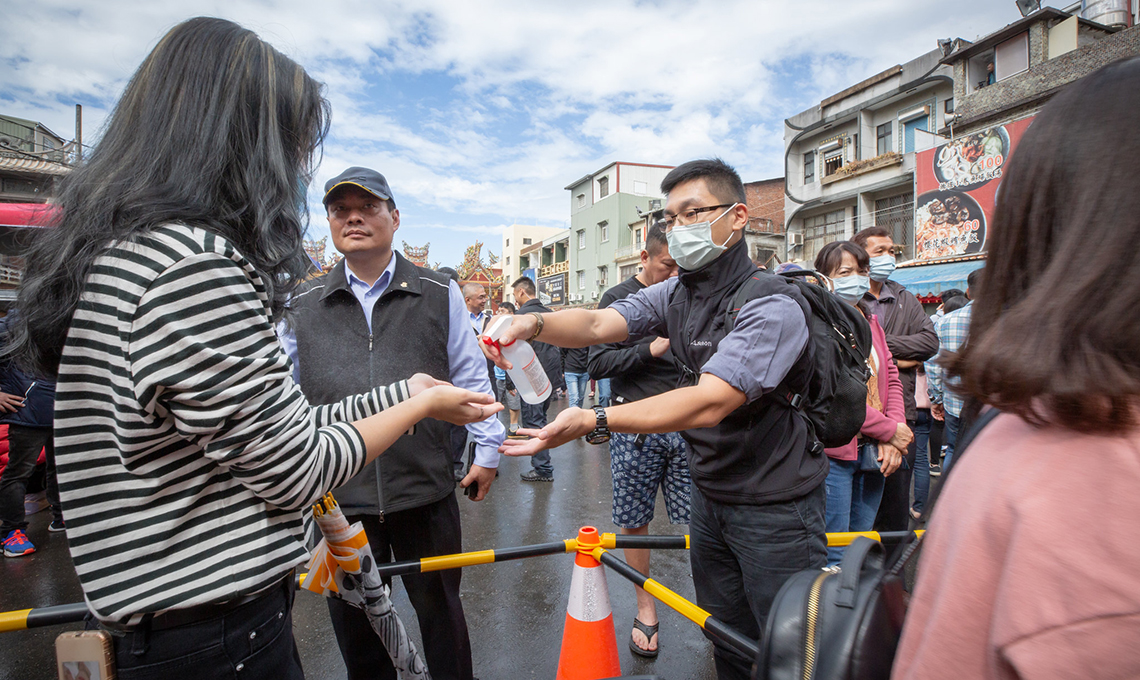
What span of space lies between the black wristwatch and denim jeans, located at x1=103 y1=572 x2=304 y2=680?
41.0 inches

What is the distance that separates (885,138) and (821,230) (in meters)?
4.18

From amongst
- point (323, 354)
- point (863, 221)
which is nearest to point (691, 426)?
point (323, 354)

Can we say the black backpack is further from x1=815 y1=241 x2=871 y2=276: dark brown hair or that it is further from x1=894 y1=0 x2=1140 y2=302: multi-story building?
x1=894 y1=0 x2=1140 y2=302: multi-story building

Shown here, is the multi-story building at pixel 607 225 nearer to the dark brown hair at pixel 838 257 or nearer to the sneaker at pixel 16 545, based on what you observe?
the dark brown hair at pixel 838 257

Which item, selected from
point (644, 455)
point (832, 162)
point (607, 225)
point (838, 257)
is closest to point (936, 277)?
point (832, 162)

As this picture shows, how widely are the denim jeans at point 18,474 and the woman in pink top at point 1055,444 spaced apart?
6.32 m

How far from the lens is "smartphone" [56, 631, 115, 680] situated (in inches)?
43.6

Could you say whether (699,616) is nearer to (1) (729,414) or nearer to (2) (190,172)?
(1) (729,414)

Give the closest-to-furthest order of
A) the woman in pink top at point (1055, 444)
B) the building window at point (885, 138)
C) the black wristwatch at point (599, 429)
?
the woman in pink top at point (1055, 444), the black wristwatch at point (599, 429), the building window at point (885, 138)

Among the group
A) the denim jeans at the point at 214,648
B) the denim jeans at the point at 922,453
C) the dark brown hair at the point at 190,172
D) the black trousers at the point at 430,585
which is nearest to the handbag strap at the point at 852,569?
the denim jeans at the point at 214,648

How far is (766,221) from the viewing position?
27422 mm

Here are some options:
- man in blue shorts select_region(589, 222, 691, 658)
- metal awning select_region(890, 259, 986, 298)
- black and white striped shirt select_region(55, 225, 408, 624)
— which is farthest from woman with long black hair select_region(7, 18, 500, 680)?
metal awning select_region(890, 259, 986, 298)

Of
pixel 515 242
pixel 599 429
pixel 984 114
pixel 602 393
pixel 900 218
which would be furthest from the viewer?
pixel 515 242

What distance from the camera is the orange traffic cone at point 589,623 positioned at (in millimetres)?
2451
